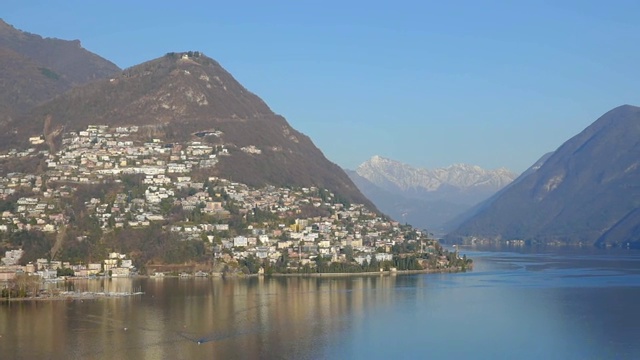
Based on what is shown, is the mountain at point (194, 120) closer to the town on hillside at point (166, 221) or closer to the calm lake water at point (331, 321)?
the town on hillside at point (166, 221)

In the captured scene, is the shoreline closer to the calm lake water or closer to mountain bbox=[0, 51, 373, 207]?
the calm lake water

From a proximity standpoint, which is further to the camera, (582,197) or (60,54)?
(582,197)

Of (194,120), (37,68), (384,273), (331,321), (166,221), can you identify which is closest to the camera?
(331,321)

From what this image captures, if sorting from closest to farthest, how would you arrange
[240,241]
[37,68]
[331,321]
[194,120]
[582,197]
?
1. [331,321]
2. [240,241]
3. [194,120]
4. [37,68]
5. [582,197]

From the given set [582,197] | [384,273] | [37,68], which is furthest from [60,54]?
[384,273]

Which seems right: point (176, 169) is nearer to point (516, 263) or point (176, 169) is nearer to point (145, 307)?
point (516, 263)

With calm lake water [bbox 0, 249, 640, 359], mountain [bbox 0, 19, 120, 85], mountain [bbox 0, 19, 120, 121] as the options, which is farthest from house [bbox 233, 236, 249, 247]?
mountain [bbox 0, 19, 120, 85]

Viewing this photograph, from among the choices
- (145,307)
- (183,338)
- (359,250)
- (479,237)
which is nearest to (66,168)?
(359,250)

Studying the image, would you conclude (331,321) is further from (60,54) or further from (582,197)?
(582,197)
